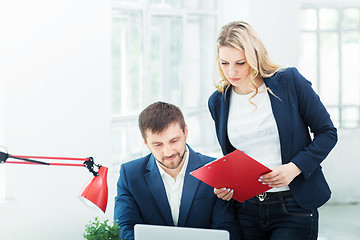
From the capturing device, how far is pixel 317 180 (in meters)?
1.97

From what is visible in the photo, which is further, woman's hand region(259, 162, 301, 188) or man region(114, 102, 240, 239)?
man region(114, 102, 240, 239)

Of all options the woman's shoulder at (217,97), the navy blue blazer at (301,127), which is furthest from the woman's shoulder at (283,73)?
the woman's shoulder at (217,97)

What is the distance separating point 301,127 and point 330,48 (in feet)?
12.9

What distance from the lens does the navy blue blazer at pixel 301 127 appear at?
6.20ft

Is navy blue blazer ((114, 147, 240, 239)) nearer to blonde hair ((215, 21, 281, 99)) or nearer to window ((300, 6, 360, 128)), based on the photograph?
blonde hair ((215, 21, 281, 99))

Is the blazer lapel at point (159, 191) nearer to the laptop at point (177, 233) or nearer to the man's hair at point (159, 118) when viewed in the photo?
the man's hair at point (159, 118)

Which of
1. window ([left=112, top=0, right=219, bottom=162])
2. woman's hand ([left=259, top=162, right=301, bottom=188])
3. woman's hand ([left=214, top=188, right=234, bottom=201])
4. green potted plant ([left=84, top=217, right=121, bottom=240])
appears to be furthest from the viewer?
window ([left=112, top=0, right=219, bottom=162])

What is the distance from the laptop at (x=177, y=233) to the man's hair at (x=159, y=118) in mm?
491

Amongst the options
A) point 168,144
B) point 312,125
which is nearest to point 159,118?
point 168,144

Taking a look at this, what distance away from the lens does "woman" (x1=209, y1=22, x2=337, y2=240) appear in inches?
74.2

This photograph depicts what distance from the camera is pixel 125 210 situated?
2.03 metres

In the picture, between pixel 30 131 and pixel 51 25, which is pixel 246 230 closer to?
pixel 30 131

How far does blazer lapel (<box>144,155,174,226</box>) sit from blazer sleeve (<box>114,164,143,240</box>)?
0.10m

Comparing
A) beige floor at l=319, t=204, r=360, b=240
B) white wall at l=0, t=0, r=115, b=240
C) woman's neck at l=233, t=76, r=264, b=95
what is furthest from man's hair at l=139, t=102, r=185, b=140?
beige floor at l=319, t=204, r=360, b=240
